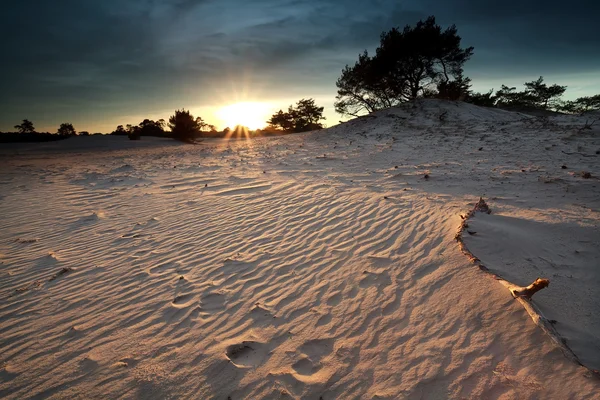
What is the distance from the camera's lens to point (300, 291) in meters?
3.10

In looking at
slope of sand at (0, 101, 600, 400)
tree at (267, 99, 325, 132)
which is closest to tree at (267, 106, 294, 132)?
tree at (267, 99, 325, 132)

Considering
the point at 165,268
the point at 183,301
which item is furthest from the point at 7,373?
the point at 165,268

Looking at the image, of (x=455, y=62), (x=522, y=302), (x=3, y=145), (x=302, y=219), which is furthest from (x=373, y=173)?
(x=3, y=145)

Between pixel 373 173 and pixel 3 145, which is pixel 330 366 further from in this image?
pixel 3 145

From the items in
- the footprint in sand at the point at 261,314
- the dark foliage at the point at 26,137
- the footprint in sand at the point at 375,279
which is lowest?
the footprint in sand at the point at 261,314

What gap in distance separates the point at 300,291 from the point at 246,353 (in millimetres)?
932

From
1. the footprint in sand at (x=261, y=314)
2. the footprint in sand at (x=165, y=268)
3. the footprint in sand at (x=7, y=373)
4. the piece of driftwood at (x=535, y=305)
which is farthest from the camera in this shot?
the footprint in sand at (x=165, y=268)

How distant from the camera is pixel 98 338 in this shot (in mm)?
2576

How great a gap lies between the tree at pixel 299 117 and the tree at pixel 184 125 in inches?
584

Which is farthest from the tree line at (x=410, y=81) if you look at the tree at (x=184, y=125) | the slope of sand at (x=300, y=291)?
the slope of sand at (x=300, y=291)

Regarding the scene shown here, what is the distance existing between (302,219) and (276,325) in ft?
8.02

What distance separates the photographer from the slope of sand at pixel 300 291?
2.08 meters

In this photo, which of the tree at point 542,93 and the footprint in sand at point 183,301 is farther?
the tree at point 542,93

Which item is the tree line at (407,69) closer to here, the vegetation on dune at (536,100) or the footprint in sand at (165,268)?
the vegetation on dune at (536,100)
